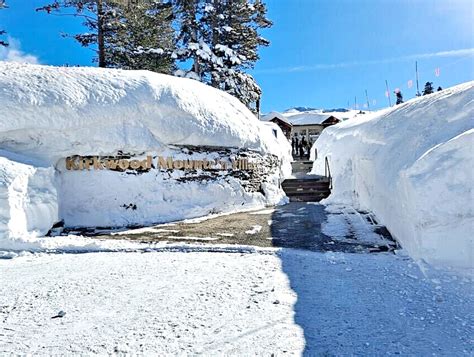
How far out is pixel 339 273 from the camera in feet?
13.1

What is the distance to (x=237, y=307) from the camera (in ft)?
10.3

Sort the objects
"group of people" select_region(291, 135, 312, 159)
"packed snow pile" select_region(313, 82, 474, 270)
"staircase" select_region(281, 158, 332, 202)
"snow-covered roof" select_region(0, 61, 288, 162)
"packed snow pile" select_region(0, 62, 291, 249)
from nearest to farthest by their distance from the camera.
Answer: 1. "packed snow pile" select_region(313, 82, 474, 270)
2. "packed snow pile" select_region(0, 62, 291, 249)
3. "snow-covered roof" select_region(0, 61, 288, 162)
4. "staircase" select_region(281, 158, 332, 202)
5. "group of people" select_region(291, 135, 312, 159)


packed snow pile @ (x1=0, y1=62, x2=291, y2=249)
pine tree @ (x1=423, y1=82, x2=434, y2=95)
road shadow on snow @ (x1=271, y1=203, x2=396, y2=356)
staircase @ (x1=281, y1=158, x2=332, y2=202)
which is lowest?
road shadow on snow @ (x1=271, y1=203, x2=396, y2=356)

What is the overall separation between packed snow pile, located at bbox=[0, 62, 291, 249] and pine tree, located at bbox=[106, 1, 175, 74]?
31.1ft

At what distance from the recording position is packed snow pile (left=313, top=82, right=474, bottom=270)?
4.01 metres

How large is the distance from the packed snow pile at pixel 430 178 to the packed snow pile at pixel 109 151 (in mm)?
3896

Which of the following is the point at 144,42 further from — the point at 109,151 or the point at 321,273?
the point at 321,273

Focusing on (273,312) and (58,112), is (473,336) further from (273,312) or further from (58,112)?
(58,112)

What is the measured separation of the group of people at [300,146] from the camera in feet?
92.4

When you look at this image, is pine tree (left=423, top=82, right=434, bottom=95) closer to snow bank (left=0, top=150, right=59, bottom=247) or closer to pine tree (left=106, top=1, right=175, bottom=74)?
pine tree (left=106, top=1, right=175, bottom=74)

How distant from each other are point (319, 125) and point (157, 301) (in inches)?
1162

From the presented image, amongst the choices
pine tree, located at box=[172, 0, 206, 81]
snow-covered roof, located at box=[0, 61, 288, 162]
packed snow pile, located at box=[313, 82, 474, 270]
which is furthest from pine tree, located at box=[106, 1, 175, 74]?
packed snow pile, located at box=[313, 82, 474, 270]

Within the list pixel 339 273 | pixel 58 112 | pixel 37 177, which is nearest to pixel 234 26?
pixel 58 112

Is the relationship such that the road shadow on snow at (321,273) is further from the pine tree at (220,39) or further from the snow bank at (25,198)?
the pine tree at (220,39)
